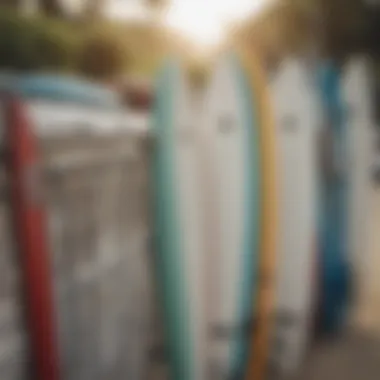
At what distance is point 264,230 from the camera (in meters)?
1.66

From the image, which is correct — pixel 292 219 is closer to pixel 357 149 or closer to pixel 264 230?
pixel 264 230

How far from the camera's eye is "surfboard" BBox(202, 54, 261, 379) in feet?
5.26

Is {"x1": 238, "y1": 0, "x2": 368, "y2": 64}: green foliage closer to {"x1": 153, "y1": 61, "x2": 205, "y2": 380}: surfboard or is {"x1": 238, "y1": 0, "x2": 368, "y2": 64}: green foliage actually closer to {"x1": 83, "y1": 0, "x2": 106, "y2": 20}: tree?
{"x1": 83, "y1": 0, "x2": 106, "y2": 20}: tree

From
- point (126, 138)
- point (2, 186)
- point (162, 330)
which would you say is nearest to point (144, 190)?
point (126, 138)

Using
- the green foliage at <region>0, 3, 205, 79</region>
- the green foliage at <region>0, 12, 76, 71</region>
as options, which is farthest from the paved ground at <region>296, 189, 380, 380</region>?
the green foliage at <region>0, 12, 76, 71</region>

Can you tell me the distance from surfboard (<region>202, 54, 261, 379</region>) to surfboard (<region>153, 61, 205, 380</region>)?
12 cm

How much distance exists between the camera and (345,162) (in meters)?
2.15

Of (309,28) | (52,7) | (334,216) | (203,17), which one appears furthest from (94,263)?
(309,28)

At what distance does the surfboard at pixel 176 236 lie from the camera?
4.70 ft

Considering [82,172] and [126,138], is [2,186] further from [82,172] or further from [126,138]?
[126,138]

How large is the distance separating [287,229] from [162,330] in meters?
0.39

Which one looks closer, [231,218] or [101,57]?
[231,218]

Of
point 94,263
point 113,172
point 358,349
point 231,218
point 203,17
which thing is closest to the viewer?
point 94,263

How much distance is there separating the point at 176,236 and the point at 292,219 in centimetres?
43
